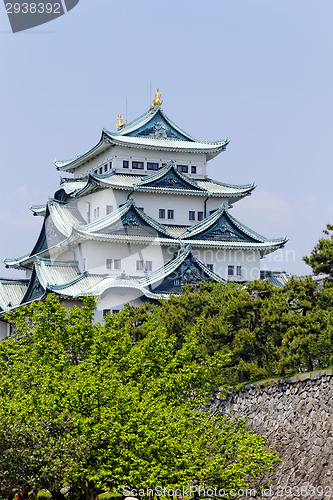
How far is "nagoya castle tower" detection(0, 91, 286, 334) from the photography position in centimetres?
4422

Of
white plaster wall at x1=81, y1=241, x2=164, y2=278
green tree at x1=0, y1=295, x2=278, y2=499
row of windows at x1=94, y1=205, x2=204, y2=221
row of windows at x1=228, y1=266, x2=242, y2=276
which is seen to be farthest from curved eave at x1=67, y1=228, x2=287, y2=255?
green tree at x1=0, y1=295, x2=278, y2=499

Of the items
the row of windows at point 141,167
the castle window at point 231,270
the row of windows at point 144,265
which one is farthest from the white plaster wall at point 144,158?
the castle window at point 231,270

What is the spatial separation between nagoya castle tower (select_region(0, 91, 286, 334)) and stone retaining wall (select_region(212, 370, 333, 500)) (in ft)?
52.5

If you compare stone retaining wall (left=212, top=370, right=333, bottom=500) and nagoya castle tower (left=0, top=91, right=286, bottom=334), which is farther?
nagoya castle tower (left=0, top=91, right=286, bottom=334)

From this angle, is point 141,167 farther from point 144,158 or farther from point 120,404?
point 120,404

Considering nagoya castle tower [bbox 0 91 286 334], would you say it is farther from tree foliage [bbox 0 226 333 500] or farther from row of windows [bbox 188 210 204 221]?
tree foliage [bbox 0 226 333 500]

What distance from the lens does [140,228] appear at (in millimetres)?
46438

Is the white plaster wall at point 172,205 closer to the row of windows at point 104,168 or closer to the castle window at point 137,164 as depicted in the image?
the castle window at point 137,164

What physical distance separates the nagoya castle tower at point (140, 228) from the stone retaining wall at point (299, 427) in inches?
630

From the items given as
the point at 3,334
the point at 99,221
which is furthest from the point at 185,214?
the point at 3,334

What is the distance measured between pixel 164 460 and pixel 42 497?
693 cm

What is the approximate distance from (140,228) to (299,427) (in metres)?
23.1

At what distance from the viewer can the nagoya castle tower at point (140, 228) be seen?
4422 cm

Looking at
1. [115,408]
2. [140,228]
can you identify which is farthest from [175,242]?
[115,408]
